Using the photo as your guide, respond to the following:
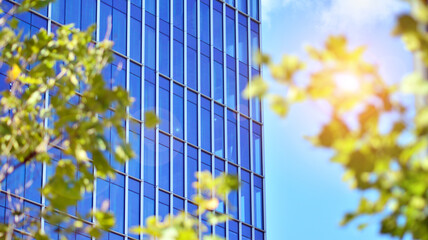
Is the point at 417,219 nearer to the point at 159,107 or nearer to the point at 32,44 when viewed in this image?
the point at 32,44

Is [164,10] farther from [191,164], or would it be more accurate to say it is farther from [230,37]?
[191,164]

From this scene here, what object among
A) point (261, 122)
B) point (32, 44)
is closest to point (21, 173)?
point (261, 122)

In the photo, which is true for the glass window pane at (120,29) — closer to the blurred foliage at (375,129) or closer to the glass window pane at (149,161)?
the glass window pane at (149,161)

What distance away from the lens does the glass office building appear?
110 feet

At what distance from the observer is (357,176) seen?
159 inches

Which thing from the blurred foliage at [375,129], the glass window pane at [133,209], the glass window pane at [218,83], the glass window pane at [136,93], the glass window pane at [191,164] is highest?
the glass window pane at [218,83]

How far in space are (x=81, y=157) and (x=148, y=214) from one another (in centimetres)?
2837

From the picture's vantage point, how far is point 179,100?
3762 cm

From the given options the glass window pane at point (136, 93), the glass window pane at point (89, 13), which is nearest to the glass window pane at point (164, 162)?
the glass window pane at point (136, 93)

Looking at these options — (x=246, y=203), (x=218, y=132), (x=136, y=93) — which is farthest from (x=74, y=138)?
(x=246, y=203)

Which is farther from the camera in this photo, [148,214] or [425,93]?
[148,214]

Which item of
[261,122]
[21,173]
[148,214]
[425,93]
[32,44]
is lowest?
[425,93]

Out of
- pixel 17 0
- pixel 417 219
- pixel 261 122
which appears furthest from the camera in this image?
pixel 261 122

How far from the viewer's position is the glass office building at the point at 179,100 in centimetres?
3356
